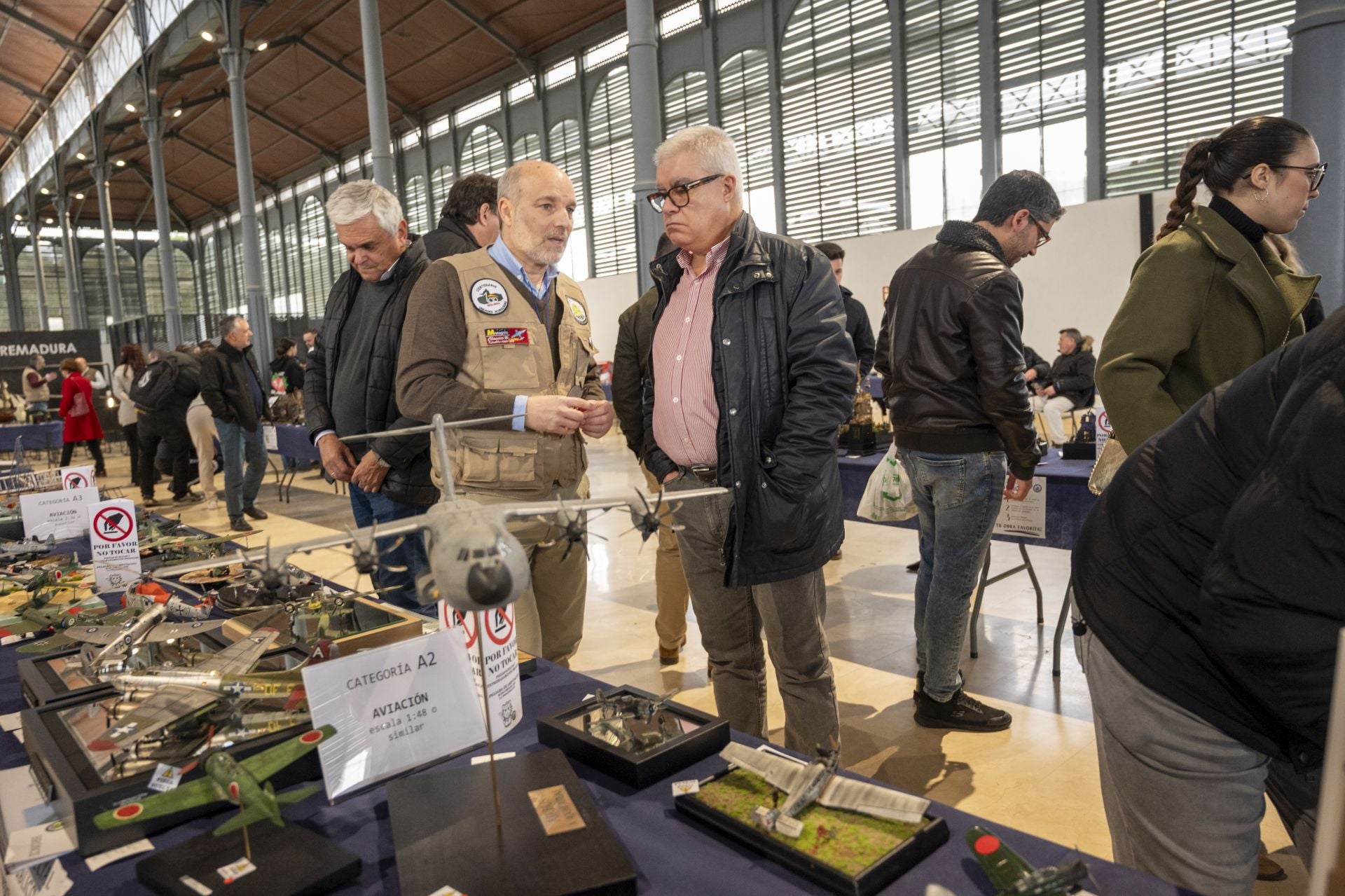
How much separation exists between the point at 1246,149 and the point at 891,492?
1909mm

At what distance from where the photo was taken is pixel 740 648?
220 cm

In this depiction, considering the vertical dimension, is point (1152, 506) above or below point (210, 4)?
→ below

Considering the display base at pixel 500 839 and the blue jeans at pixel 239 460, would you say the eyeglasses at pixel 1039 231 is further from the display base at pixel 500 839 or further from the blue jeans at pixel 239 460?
the blue jeans at pixel 239 460

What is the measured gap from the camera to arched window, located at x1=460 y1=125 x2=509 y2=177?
667 inches

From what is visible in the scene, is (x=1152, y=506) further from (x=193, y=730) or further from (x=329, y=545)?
(x=193, y=730)

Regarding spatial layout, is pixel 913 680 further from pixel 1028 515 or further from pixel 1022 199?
pixel 1022 199

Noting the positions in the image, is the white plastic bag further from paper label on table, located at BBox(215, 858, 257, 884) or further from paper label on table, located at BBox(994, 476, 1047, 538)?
paper label on table, located at BBox(215, 858, 257, 884)

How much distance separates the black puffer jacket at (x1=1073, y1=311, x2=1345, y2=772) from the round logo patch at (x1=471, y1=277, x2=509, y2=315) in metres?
1.41

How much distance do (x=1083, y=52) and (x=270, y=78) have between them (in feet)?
50.3

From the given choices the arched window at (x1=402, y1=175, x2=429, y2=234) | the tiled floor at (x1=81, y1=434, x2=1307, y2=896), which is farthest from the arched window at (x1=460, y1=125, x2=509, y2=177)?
the tiled floor at (x1=81, y1=434, x2=1307, y2=896)

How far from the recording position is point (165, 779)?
117 cm

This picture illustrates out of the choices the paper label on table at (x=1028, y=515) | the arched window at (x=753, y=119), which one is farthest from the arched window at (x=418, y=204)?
the paper label on table at (x=1028, y=515)

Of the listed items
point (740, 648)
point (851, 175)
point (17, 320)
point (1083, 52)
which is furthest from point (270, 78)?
point (740, 648)

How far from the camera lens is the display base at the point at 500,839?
98 centimetres
